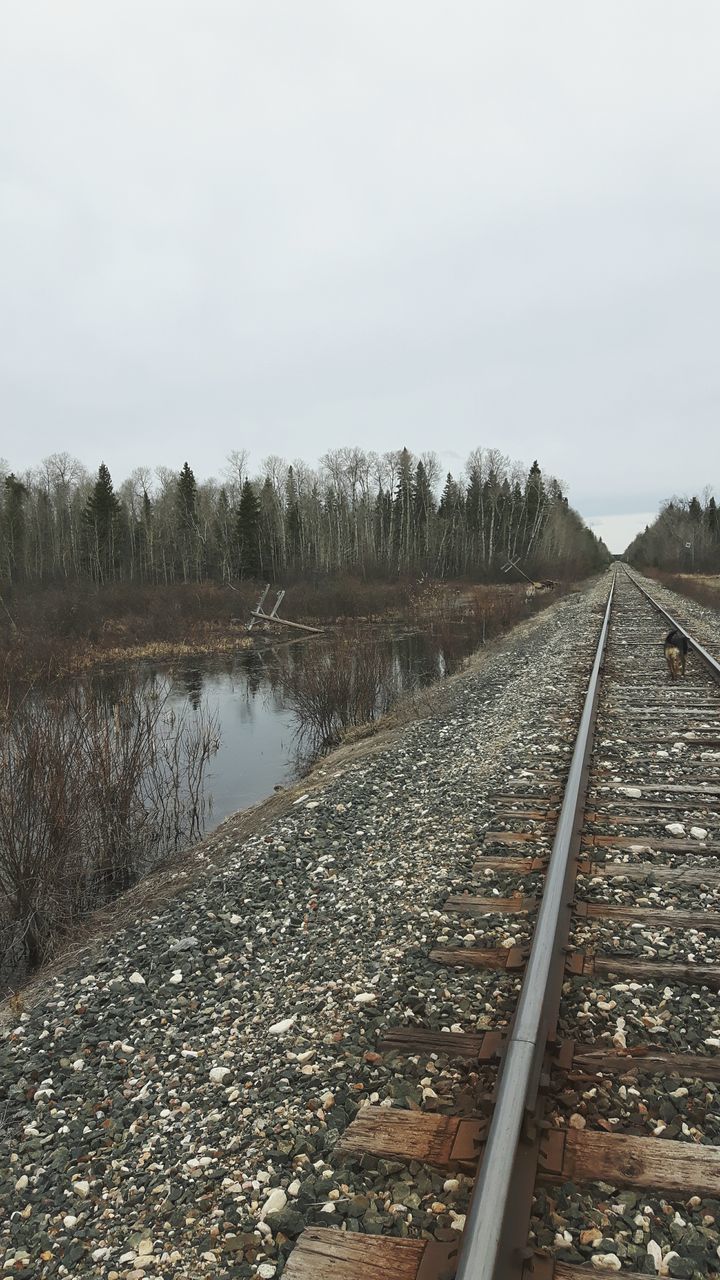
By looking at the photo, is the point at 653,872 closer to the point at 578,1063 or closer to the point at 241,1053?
the point at 578,1063

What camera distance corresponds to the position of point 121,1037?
3.32 metres

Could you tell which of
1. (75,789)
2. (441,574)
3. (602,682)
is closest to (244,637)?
(602,682)

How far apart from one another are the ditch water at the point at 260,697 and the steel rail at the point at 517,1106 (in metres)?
5.48

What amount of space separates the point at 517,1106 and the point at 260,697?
585 inches

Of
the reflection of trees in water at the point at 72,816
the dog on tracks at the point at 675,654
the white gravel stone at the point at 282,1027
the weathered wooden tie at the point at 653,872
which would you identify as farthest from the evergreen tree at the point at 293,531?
the white gravel stone at the point at 282,1027

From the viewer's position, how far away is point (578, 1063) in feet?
8.63

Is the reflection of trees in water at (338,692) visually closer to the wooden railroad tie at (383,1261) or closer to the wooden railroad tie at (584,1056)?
the wooden railroad tie at (584,1056)

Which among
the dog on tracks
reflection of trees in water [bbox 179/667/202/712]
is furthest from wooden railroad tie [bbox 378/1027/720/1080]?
reflection of trees in water [bbox 179/667/202/712]

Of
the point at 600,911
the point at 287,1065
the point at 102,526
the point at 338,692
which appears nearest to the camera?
the point at 287,1065

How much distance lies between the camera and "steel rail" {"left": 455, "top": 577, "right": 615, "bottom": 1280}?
180 cm

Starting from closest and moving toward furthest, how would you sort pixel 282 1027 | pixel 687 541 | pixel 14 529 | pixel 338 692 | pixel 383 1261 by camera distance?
pixel 383 1261
pixel 282 1027
pixel 338 692
pixel 14 529
pixel 687 541

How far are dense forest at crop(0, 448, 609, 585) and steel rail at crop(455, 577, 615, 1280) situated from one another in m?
47.4

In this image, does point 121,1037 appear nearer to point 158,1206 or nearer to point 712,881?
point 158,1206

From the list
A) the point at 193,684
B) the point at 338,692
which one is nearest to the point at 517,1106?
the point at 338,692
